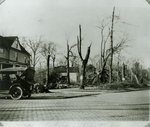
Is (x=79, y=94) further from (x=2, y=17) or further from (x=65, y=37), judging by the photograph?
(x=2, y=17)

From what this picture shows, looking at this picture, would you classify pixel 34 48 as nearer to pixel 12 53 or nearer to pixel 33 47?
pixel 33 47

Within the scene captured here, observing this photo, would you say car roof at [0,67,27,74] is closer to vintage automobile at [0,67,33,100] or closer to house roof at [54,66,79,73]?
vintage automobile at [0,67,33,100]

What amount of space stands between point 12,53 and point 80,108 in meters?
0.49

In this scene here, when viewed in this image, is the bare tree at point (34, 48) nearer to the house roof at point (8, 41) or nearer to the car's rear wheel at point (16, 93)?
the house roof at point (8, 41)

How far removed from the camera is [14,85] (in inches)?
69.9

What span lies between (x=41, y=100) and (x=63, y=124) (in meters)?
0.20

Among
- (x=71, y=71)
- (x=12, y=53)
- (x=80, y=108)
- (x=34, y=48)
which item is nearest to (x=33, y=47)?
(x=34, y=48)

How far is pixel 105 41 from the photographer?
165 cm

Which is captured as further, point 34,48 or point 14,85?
point 14,85

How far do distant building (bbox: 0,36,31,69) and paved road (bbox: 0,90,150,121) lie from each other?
0.20 metres

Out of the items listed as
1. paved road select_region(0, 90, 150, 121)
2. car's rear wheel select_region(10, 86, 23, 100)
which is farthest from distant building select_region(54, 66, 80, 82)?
car's rear wheel select_region(10, 86, 23, 100)

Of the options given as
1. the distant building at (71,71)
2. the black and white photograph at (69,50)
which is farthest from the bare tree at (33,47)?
the distant building at (71,71)

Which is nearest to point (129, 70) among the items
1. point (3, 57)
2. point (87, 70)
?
point (87, 70)

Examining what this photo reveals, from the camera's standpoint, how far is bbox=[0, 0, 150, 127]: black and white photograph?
1.60 metres
